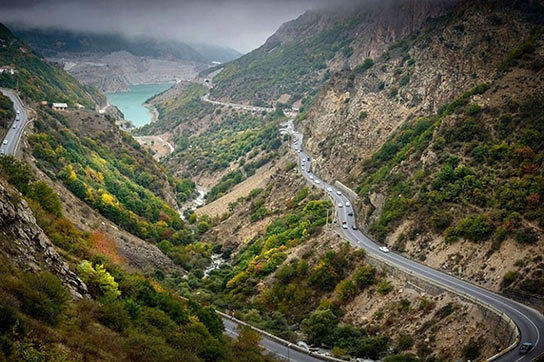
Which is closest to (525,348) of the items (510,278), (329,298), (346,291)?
(510,278)

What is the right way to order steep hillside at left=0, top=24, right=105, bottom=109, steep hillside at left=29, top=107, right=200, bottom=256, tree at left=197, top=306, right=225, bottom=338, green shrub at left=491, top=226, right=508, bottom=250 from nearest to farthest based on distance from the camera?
tree at left=197, top=306, right=225, bottom=338 → green shrub at left=491, top=226, right=508, bottom=250 → steep hillside at left=29, top=107, right=200, bottom=256 → steep hillside at left=0, top=24, right=105, bottom=109

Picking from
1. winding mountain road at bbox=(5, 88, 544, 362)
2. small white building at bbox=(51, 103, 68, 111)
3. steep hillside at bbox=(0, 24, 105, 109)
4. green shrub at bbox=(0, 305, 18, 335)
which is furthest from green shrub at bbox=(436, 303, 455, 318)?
steep hillside at bbox=(0, 24, 105, 109)

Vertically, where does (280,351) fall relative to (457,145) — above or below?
below

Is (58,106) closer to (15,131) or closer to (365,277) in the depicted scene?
(15,131)

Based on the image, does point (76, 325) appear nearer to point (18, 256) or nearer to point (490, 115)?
point (18, 256)

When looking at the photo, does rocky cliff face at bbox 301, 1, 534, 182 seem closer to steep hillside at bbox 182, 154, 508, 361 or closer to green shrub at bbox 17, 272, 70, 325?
steep hillside at bbox 182, 154, 508, 361

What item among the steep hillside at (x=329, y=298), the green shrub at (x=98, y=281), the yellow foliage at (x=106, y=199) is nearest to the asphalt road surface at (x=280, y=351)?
the steep hillside at (x=329, y=298)

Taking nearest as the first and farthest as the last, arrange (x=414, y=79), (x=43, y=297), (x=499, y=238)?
(x=43, y=297), (x=499, y=238), (x=414, y=79)
